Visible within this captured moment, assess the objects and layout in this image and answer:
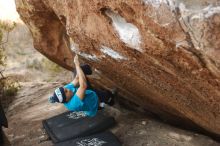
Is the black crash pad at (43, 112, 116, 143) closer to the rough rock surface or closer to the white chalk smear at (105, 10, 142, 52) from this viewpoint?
the rough rock surface

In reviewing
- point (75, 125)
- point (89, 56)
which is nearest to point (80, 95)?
point (89, 56)

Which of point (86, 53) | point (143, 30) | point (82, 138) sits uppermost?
point (143, 30)

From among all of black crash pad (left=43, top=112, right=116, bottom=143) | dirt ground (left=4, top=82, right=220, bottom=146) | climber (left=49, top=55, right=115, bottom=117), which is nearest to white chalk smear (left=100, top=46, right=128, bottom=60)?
climber (left=49, top=55, right=115, bottom=117)

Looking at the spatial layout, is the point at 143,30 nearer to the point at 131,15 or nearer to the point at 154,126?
the point at 131,15

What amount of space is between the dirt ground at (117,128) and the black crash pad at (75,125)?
17cm

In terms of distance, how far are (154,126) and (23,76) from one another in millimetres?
7567

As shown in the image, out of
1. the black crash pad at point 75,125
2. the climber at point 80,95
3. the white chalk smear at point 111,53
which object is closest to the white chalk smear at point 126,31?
the white chalk smear at point 111,53

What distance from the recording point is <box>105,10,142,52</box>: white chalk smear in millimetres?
4402

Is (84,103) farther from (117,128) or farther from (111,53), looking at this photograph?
(111,53)

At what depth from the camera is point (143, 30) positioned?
4.17 meters

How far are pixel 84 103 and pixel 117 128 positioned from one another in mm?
790

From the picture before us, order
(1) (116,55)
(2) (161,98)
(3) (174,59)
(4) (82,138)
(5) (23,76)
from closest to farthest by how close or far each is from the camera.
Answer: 1. (3) (174,59)
2. (1) (116,55)
3. (2) (161,98)
4. (4) (82,138)
5. (5) (23,76)

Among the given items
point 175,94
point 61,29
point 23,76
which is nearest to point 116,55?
point 175,94

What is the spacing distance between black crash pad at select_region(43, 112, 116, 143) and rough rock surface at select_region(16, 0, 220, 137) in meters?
0.65
